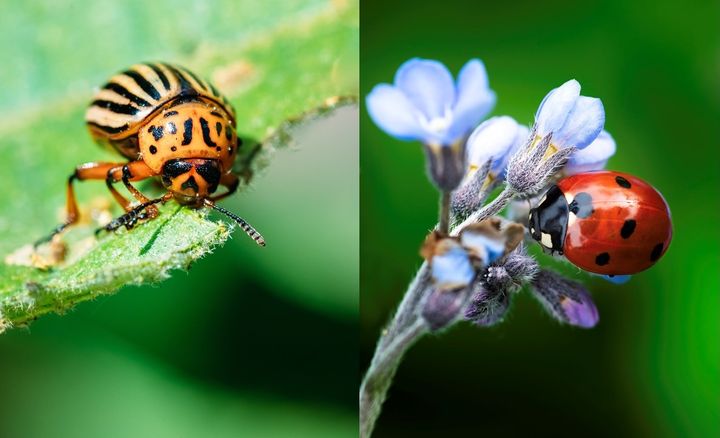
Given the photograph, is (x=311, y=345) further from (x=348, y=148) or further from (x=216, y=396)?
(x=348, y=148)

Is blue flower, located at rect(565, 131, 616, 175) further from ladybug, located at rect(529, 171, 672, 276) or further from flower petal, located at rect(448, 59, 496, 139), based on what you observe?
flower petal, located at rect(448, 59, 496, 139)

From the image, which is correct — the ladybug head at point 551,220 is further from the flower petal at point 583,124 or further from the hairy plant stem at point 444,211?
the hairy plant stem at point 444,211

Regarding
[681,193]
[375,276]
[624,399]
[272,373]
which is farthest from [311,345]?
[681,193]

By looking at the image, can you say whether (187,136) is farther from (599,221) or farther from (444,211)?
(599,221)

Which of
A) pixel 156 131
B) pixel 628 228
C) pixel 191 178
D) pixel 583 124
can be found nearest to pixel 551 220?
pixel 628 228

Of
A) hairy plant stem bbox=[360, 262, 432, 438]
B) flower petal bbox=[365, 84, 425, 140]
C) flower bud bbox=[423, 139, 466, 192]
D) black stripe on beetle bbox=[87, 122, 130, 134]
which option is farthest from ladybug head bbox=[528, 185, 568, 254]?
black stripe on beetle bbox=[87, 122, 130, 134]

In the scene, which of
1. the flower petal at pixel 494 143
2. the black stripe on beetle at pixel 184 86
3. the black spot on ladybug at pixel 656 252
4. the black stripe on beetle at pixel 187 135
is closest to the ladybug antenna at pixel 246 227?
the black stripe on beetle at pixel 187 135
